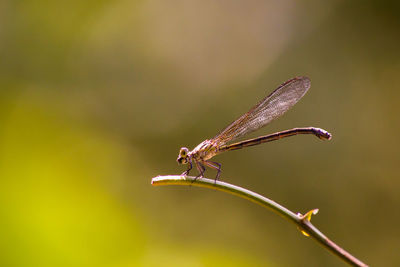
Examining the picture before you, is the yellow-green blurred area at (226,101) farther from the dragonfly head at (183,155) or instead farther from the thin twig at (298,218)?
the thin twig at (298,218)

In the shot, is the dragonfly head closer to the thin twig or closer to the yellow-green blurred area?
the thin twig

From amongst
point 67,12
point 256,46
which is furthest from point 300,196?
point 67,12

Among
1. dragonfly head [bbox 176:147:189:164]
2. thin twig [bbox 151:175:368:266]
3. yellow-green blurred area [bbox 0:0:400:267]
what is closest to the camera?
thin twig [bbox 151:175:368:266]

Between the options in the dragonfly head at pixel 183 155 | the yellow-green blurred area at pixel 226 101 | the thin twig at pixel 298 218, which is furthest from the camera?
the yellow-green blurred area at pixel 226 101

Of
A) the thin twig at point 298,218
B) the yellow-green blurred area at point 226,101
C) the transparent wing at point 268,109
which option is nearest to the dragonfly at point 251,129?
the transparent wing at point 268,109

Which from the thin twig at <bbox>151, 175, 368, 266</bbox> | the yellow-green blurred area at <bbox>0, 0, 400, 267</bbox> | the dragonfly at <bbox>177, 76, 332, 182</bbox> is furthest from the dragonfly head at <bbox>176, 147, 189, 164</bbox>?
the yellow-green blurred area at <bbox>0, 0, 400, 267</bbox>

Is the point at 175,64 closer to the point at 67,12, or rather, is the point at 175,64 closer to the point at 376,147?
the point at 67,12

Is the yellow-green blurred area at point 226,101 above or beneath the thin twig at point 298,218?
above
